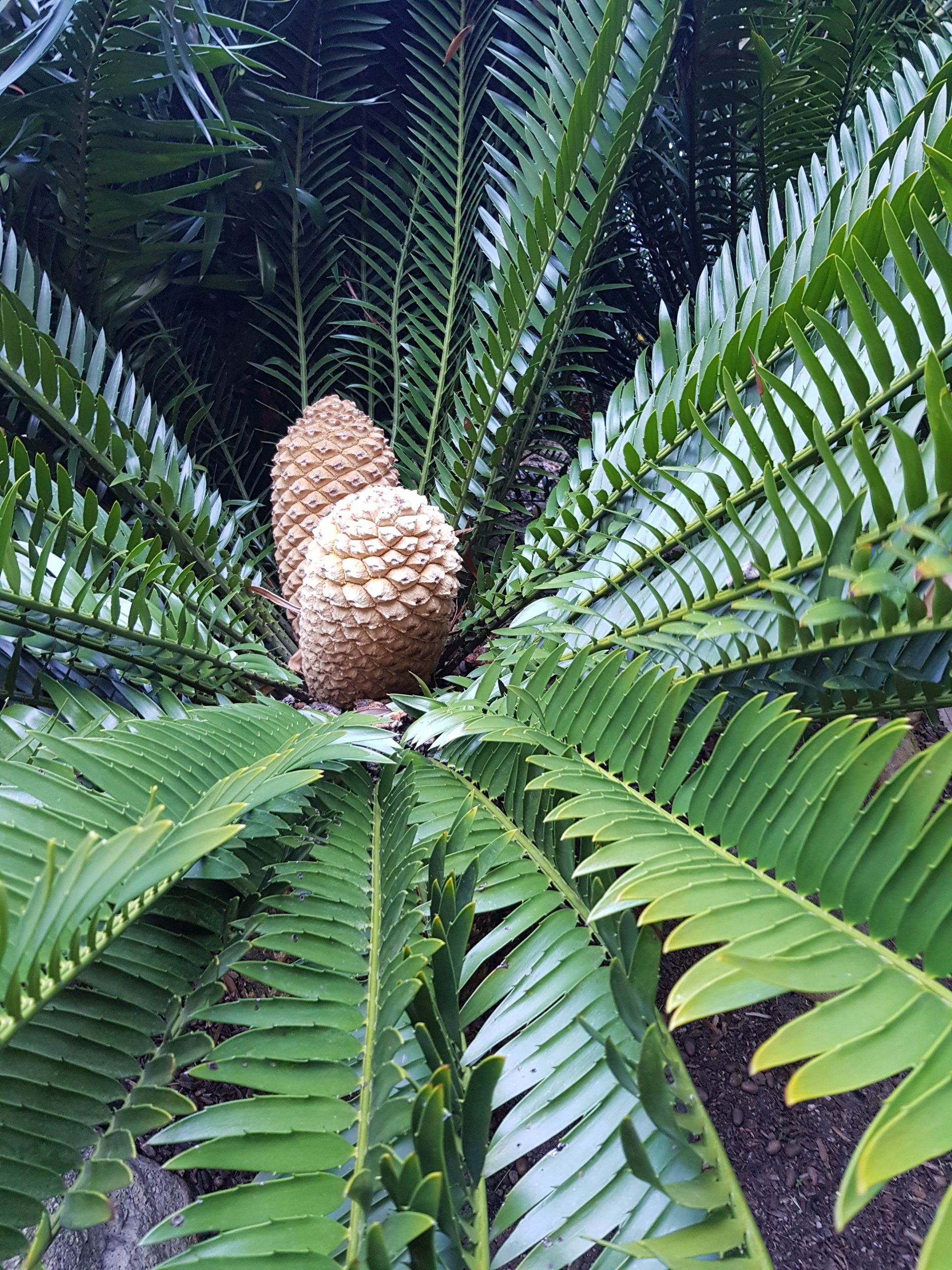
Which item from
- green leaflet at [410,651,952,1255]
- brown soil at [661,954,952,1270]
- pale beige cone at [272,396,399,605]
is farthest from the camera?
pale beige cone at [272,396,399,605]

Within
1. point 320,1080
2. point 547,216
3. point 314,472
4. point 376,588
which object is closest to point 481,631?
point 376,588

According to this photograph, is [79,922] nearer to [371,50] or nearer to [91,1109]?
[91,1109]

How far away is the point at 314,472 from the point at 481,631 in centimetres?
27

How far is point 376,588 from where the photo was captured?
692 millimetres

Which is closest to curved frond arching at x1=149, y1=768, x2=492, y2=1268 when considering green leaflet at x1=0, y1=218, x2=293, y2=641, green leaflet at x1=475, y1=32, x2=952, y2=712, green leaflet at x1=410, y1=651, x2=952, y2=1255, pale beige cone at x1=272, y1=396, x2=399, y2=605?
green leaflet at x1=410, y1=651, x2=952, y2=1255

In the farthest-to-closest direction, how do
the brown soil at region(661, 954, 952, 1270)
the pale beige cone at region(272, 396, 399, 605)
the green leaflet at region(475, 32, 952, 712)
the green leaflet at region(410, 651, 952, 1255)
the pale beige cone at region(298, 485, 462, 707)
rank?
the pale beige cone at region(272, 396, 399, 605) < the pale beige cone at region(298, 485, 462, 707) < the brown soil at region(661, 954, 952, 1270) < the green leaflet at region(475, 32, 952, 712) < the green leaflet at region(410, 651, 952, 1255)

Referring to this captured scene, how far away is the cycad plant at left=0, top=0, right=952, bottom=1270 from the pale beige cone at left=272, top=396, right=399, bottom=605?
70 mm

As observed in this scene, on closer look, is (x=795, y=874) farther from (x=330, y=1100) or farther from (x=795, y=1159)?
(x=795, y=1159)

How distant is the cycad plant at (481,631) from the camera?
0.26m

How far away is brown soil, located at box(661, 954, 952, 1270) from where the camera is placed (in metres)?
0.59

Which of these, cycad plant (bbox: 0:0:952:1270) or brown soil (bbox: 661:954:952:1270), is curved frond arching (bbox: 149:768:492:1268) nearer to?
cycad plant (bbox: 0:0:952:1270)

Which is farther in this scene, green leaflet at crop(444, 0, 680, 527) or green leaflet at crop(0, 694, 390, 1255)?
green leaflet at crop(444, 0, 680, 527)

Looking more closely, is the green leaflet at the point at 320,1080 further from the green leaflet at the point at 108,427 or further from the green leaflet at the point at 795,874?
the green leaflet at the point at 108,427

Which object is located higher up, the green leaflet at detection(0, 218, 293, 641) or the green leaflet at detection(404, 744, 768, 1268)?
the green leaflet at detection(0, 218, 293, 641)
